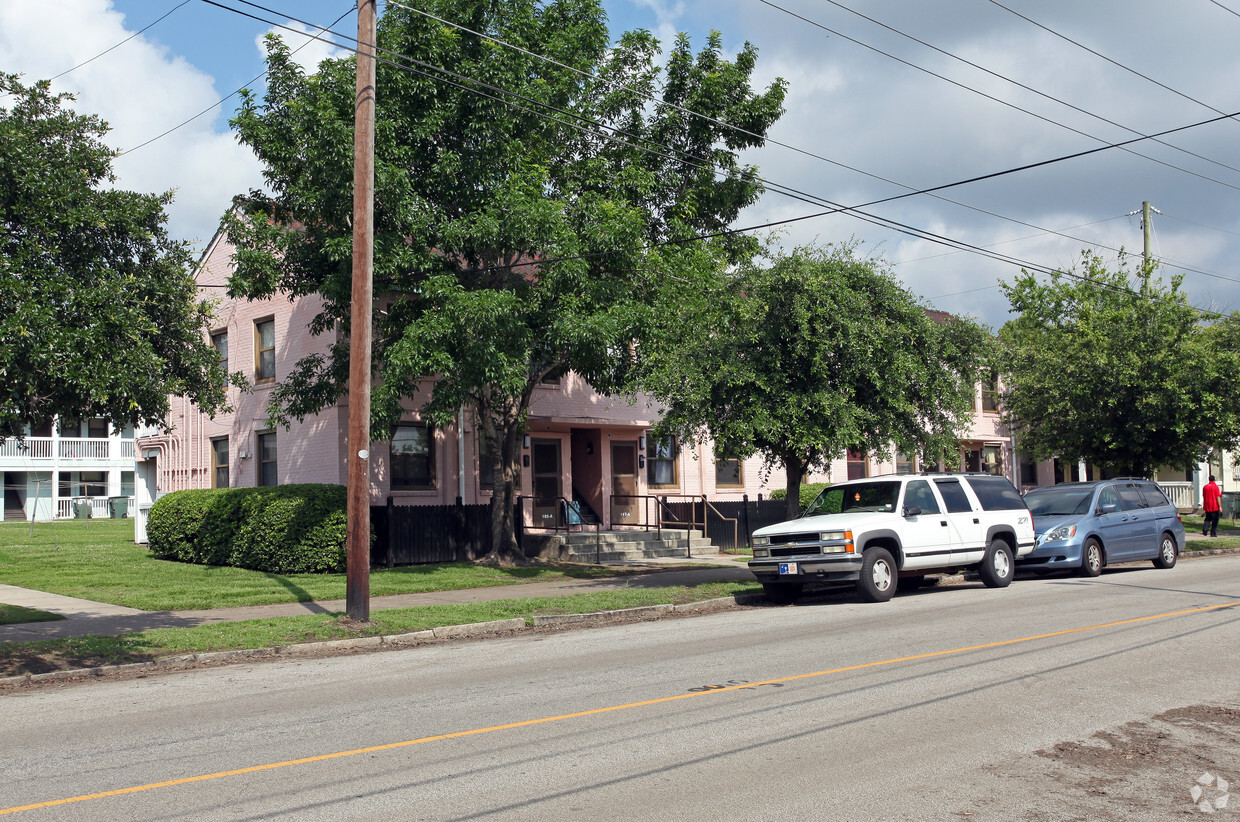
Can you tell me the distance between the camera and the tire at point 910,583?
57.1 feet

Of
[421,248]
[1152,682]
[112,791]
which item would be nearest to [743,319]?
[421,248]

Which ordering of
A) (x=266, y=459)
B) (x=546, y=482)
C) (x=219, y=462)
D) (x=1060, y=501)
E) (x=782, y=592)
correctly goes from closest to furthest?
(x=782, y=592)
(x=1060, y=501)
(x=266, y=459)
(x=546, y=482)
(x=219, y=462)

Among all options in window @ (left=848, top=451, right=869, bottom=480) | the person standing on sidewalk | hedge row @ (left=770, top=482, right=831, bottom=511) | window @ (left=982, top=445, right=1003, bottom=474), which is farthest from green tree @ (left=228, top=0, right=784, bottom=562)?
window @ (left=982, top=445, right=1003, bottom=474)

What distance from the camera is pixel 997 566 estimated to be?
54.8 ft

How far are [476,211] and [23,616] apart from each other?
31.1ft

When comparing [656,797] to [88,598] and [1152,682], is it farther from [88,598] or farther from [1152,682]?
[88,598]

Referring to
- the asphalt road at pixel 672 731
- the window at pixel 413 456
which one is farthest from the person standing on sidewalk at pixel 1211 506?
the window at pixel 413 456

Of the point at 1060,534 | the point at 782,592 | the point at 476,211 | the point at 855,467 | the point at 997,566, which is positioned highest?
the point at 476,211

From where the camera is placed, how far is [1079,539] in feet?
59.8

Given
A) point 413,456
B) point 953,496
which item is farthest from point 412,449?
point 953,496

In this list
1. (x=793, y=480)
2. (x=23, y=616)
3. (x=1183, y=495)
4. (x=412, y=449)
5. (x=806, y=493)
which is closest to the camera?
(x=23, y=616)

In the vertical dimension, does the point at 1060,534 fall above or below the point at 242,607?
above

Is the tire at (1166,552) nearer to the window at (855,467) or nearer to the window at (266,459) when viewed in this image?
the window at (855,467)

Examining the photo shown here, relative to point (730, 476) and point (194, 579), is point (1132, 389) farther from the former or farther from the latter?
point (194, 579)
